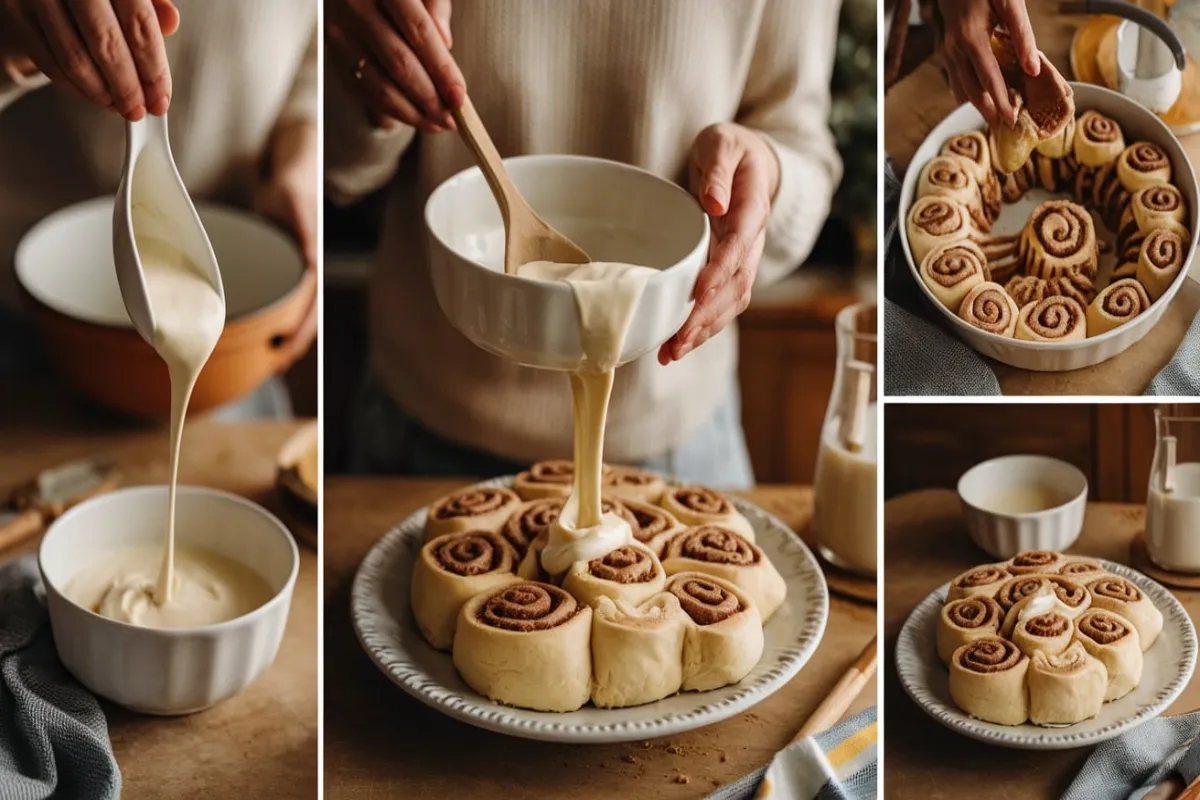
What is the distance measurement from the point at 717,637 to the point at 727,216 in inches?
12.2

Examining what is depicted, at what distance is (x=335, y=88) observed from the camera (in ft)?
3.23

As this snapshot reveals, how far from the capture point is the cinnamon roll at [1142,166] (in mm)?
814

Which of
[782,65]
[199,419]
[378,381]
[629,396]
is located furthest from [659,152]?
[199,419]

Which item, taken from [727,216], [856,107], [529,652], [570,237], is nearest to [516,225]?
[570,237]

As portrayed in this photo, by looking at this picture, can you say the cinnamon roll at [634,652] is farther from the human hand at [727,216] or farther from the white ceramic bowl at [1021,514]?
the white ceramic bowl at [1021,514]

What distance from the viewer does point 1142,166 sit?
2.68 feet

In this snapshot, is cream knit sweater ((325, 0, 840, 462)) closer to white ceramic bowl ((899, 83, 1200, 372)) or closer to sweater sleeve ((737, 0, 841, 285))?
sweater sleeve ((737, 0, 841, 285))

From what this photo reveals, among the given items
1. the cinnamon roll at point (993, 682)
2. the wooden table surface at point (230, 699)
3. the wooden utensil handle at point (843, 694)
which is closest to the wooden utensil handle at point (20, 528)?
the wooden table surface at point (230, 699)

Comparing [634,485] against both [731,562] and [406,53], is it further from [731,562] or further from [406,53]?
[406,53]

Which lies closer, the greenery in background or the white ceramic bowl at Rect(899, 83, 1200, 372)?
the white ceramic bowl at Rect(899, 83, 1200, 372)

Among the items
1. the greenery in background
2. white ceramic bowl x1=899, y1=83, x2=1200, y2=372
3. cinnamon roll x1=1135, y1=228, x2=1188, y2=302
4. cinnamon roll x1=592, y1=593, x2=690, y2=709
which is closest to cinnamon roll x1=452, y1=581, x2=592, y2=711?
cinnamon roll x1=592, y1=593, x2=690, y2=709

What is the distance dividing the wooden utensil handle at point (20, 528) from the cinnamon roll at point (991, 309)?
0.77m

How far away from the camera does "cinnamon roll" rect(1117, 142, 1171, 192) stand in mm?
814

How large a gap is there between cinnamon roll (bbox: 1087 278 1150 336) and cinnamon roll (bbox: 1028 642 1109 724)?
0.74 ft
